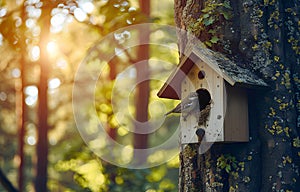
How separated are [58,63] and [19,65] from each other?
628mm

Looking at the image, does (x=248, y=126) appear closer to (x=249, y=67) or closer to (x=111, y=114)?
(x=249, y=67)

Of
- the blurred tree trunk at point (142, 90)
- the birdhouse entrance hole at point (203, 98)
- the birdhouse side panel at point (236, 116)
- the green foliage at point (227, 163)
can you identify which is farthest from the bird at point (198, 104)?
the blurred tree trunk at point (142, 90)

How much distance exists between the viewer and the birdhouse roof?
2.25 metres

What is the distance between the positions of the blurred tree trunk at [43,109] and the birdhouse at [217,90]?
7.47 feet

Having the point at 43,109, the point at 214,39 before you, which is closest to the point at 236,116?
the point at 214,39

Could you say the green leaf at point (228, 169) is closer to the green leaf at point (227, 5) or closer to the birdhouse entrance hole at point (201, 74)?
the birdhouse entrance hole at point (201, 74)

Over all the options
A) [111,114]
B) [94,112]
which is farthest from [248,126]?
[94,112]

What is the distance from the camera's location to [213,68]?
2.30m

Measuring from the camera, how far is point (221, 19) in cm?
254

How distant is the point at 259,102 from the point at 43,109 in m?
3.21

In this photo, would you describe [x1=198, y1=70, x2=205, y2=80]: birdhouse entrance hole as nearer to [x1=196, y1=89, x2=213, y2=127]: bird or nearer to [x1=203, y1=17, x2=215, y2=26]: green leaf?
[x1=196, y1=89, x2=213, y2=127]: bird

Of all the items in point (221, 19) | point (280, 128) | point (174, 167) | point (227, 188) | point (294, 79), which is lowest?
point (174, 167)

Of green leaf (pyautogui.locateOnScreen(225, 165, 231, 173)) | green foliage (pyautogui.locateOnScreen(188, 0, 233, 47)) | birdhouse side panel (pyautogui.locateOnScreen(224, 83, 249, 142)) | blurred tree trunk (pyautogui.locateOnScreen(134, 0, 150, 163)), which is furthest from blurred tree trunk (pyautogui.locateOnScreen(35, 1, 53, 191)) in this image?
green leaf (pyautogui.locateOnScreen(225, 165, 231, 173))

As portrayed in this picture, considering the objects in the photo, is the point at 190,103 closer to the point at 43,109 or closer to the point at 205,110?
the point at 205,110
